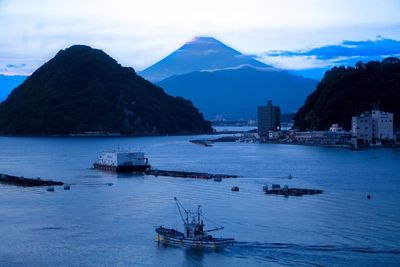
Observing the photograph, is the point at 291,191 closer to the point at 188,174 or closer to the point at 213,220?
the point at 213,220

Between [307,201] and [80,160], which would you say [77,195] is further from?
[80,160]

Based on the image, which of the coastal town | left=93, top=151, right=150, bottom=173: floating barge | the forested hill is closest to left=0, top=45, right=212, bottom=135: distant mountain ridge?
the forested hill

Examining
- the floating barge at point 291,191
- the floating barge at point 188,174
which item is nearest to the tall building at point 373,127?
the floating barge at point 188,174

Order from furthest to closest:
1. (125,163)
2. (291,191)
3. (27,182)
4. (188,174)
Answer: (125,163) < (188,174) < (27,182) < (291,191)

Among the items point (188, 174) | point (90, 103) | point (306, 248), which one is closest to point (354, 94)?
point (188, 174)

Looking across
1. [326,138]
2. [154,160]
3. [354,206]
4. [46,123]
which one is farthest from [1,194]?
[46,123]
